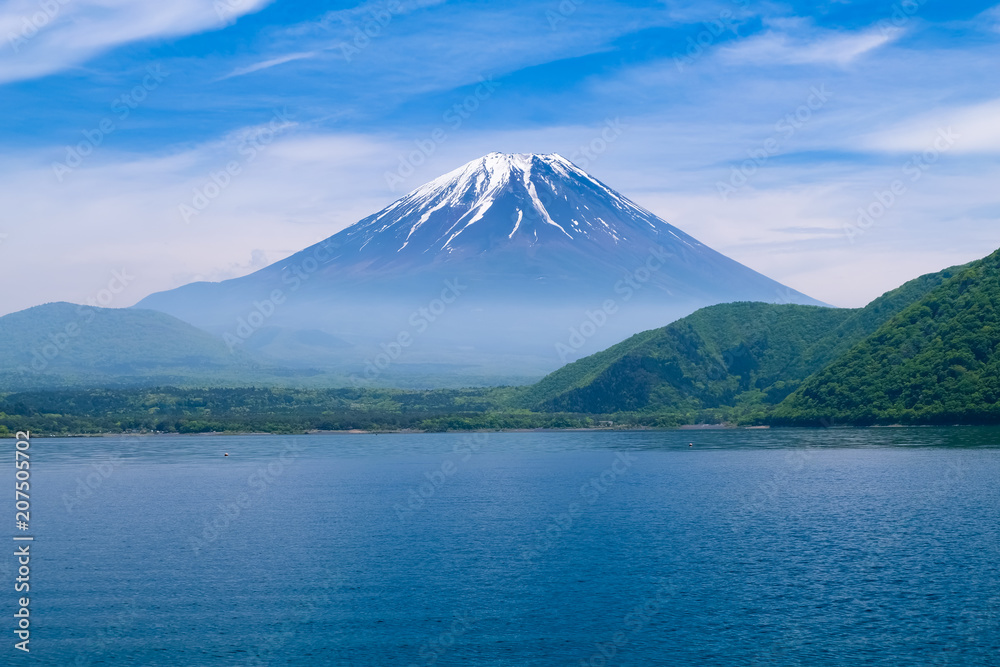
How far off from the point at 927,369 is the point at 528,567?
113 meters

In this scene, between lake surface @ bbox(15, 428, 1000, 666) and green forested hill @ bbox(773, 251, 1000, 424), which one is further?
green forested hill @ bbox(773, 251, 1000, 424)

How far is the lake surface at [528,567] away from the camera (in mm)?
41812

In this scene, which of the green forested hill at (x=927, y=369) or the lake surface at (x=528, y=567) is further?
the green forested hill at (x=927, y=369)

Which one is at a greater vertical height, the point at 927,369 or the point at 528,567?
the point at 927,369

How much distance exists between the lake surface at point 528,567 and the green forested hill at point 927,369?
36.3 m

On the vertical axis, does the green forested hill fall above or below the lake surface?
above

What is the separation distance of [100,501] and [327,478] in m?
26.6

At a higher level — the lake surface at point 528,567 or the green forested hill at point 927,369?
the green forested hill at point 927,369

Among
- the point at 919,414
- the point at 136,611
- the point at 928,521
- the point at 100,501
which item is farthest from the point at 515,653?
the point at 919,414

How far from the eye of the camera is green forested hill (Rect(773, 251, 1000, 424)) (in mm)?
143625

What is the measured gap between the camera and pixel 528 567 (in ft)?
186

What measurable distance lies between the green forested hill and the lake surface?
36262mm

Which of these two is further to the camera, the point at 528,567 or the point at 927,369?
the point at 927,369

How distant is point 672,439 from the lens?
542 feet
